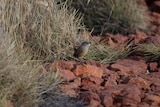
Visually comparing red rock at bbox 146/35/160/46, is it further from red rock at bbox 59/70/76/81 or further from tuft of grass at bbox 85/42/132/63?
red rock at bbox 59/70/76/81

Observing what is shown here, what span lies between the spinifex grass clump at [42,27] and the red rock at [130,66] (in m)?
0.66

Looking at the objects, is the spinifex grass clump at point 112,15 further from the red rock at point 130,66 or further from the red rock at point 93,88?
the red rock at point 93,88

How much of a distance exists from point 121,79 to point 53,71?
88 centimetres

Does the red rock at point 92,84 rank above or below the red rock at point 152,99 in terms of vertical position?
above

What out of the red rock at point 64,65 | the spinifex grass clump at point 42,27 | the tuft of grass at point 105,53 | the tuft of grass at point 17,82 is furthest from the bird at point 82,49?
the tuft of grass at point 17,82

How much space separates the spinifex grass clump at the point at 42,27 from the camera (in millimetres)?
7817

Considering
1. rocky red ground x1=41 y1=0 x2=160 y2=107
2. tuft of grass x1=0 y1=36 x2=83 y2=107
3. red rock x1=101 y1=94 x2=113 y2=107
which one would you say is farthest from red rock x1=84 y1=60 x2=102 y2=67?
red rock x1=101 y1=94 x2=113 y2=107

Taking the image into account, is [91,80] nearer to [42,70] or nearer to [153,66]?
[42,70]

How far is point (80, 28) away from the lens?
29.0 feet

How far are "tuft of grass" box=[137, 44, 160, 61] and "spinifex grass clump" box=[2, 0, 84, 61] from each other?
0.94m

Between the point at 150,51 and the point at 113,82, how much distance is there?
63.7 inches

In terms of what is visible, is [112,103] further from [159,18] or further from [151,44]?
[159,18]

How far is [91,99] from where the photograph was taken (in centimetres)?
642

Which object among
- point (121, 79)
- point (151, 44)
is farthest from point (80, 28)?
point (121, 79)
